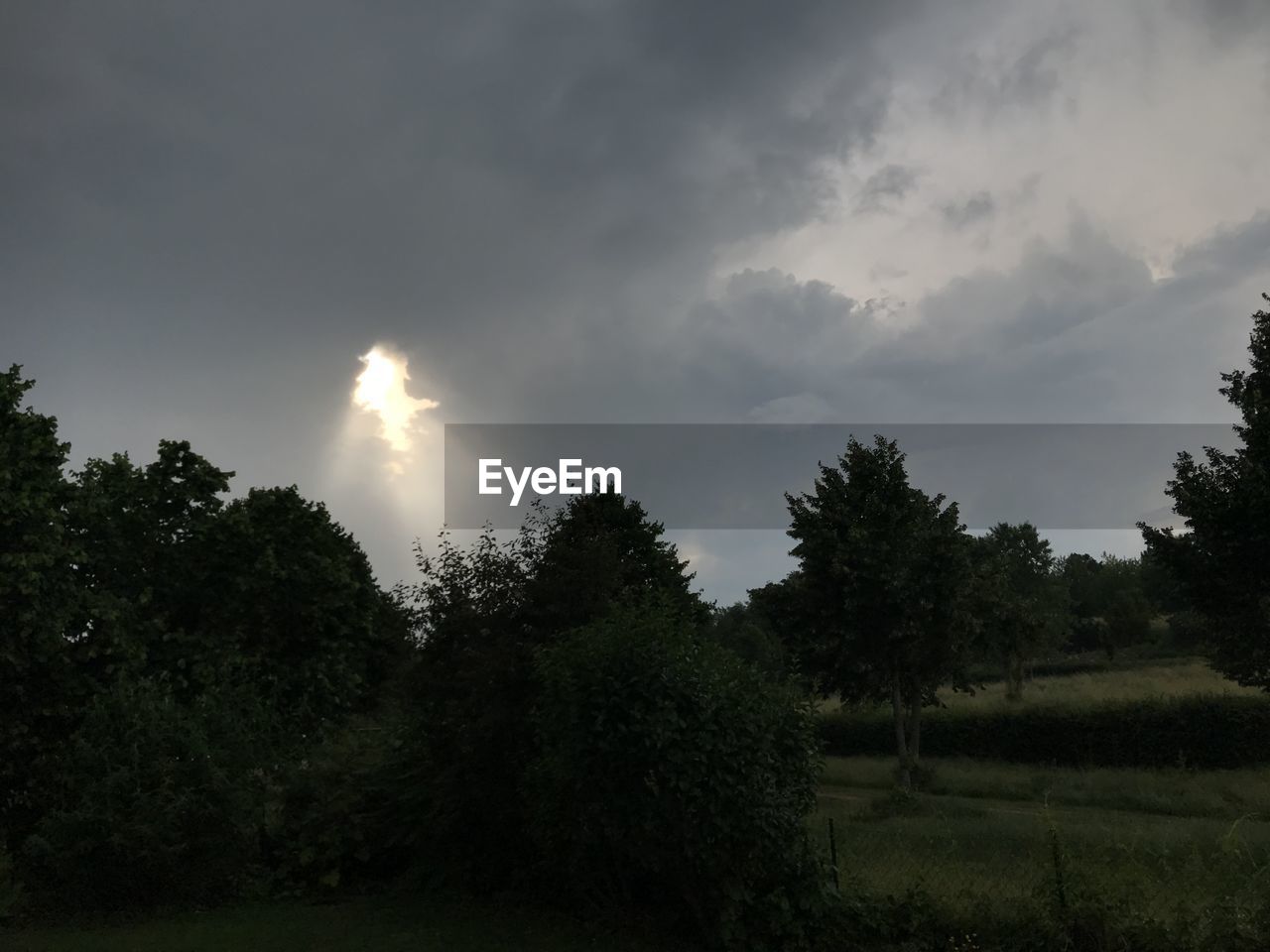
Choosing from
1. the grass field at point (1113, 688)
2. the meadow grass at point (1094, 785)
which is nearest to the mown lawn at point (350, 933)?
the meadow grass at point (1094, 785)

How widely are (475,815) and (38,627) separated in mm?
10922

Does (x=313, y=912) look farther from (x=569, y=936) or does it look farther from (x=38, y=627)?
(x=38, y=627)

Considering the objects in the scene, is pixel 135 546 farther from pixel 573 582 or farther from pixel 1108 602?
pixel 1108 602

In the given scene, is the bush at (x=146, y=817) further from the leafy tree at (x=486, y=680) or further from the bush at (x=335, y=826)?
the leafy tree at (x=486, y=680)

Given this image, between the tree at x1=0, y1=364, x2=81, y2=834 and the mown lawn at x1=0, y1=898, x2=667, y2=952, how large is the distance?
23.4 feet

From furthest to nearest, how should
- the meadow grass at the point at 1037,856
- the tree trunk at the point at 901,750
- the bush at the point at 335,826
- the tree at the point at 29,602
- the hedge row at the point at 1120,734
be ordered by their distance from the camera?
1. the hedge row at the point at 1120,734
2. the tree trunk at the point at 901,750
3. the tree at the point at 29,602
4. the bush at the point at 335,826
5. the meadow grass at the point at 1037,856

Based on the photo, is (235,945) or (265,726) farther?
(265,726)

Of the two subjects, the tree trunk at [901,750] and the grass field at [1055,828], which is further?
the tree trunk at [901,750]

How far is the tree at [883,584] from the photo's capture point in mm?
26391

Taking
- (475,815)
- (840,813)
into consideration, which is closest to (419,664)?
(475,815)

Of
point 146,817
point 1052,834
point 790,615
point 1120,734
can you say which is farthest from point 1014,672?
point 146,817

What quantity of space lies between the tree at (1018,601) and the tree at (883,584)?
1.83 meters

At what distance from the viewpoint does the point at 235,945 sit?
10711mm

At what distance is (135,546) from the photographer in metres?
23.3
